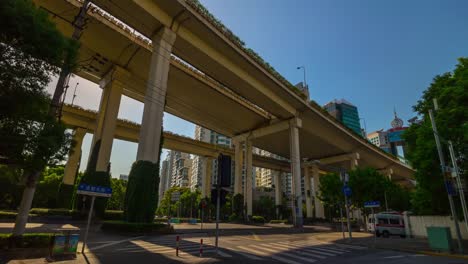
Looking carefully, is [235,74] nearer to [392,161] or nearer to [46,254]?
[46,254]

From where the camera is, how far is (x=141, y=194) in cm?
2100

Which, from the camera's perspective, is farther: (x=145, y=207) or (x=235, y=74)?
(x=235, y=74)

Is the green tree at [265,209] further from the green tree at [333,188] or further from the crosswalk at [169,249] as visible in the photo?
the crosswalk at [169,249]

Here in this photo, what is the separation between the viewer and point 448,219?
2177cm

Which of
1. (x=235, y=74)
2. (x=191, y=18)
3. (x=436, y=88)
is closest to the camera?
(x=436, y=88)

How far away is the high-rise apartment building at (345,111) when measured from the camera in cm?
14235

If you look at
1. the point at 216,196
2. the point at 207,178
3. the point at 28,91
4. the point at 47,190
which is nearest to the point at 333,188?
the point at 216,196

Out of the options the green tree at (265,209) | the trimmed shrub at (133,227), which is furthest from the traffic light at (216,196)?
the green tree at (265,209)

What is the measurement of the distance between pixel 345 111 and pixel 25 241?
503ft

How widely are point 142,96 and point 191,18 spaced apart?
18.1 metres

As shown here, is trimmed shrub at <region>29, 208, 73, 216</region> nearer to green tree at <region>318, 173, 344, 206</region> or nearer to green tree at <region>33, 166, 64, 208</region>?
green tree at <region>33, 166, 64, 208</region>

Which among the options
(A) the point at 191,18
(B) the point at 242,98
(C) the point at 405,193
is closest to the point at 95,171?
(A) the point at 191,18

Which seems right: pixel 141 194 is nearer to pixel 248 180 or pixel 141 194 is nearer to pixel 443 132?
pixel 443 132

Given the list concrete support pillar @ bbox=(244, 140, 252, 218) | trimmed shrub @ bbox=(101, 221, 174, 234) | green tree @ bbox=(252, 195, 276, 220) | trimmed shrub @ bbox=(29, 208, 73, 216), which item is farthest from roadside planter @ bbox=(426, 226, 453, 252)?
green tree @ bbox=(252, 195, 276, 220)
